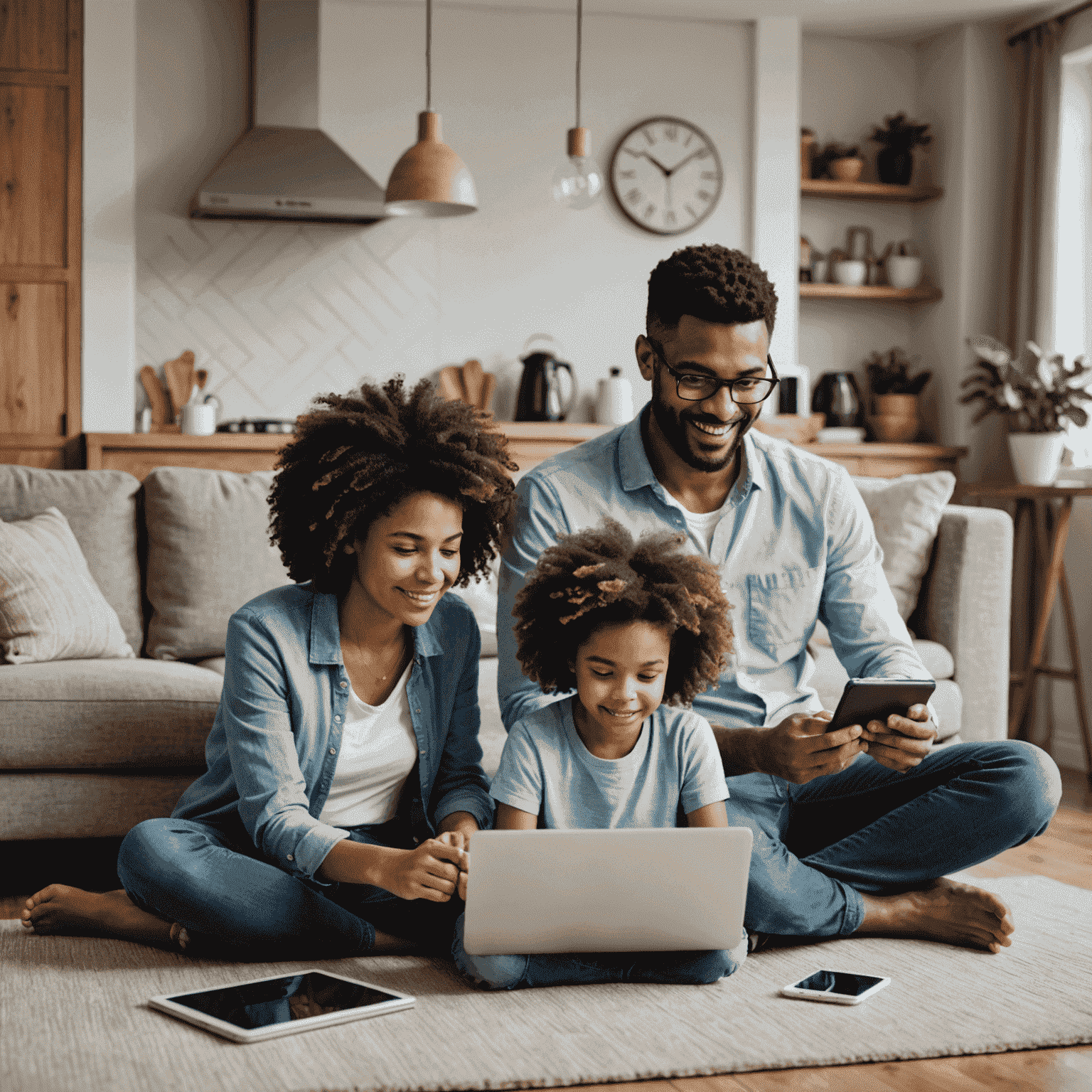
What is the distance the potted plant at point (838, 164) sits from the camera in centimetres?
512

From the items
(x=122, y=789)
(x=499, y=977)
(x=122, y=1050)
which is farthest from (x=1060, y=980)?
(x=122, y=789)

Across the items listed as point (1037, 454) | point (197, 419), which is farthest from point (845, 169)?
point (197, 419)

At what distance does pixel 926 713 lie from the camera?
1.76 m

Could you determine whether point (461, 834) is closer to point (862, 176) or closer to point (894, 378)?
point (894, 378)

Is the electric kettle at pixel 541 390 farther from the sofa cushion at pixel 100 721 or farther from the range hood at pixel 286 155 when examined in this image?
the sofa cushion at pixel 100 721

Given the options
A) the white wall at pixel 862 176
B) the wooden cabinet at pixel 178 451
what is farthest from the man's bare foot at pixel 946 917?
the white wall at pixel 862 176

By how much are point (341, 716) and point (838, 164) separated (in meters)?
3.98

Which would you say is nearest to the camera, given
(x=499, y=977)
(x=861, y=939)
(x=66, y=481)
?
(x=499, y=977)

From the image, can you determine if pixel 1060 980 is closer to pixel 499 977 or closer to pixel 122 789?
pixel 499 977

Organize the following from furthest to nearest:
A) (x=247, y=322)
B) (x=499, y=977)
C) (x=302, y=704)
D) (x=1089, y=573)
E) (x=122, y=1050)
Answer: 1. (x=247, y=322)
2. (x=1089, y=573)
3. (x=302, y=704)
4. (x=499, y=977)
5. (x=122, y=1050)

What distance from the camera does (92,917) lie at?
191cm

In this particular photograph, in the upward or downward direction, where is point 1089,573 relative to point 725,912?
upward

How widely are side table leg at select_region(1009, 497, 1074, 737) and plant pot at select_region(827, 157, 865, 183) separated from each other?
169cm

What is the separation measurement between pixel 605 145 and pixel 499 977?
3.96 meters
